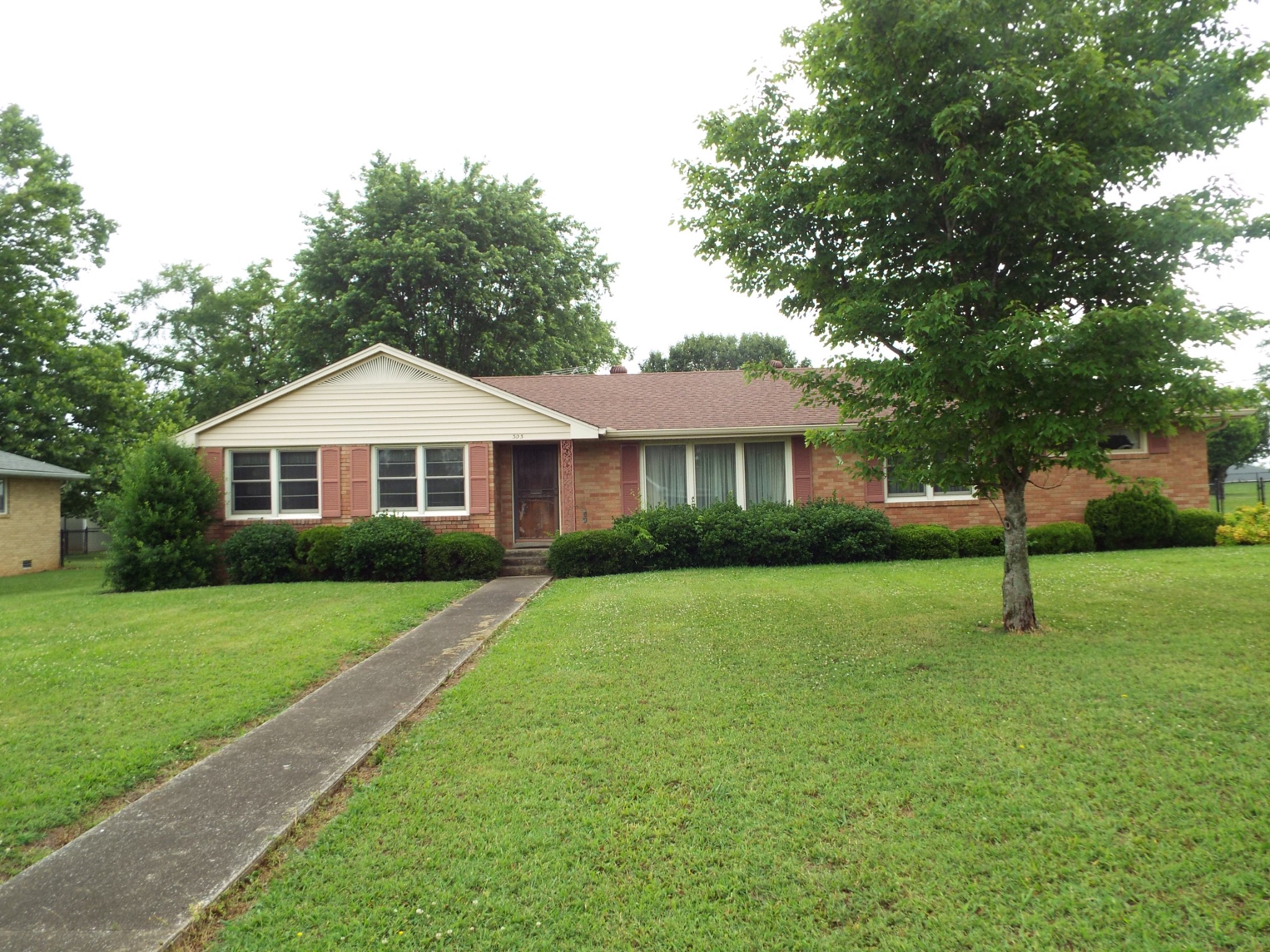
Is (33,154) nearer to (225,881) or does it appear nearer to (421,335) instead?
(421,335)

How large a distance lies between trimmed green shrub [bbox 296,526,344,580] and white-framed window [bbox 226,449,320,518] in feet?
4.31

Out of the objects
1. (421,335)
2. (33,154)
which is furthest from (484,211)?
(33,154)

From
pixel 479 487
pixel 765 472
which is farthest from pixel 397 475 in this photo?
pixel 765 472

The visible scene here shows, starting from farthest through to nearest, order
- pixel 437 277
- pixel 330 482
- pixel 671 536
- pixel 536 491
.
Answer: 1. pixel 437 277
2. pixel 536 491
3. pixel 330 482
4. pixel 671 536

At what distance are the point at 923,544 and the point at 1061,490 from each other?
3897mm

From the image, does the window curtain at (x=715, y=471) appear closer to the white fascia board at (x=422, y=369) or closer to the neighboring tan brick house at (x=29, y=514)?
the white fascia board at (x=422, y=369)

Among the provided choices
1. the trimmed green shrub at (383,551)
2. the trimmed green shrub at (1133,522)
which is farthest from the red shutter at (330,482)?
the trimmed green shrub at (1133,522)

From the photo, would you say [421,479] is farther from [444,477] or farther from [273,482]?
[273,482]

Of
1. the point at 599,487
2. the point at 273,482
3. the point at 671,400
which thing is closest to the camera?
the point at 273,482

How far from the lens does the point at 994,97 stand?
679 centimetres

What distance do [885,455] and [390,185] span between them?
23.8m

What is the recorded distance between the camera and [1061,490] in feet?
52.4

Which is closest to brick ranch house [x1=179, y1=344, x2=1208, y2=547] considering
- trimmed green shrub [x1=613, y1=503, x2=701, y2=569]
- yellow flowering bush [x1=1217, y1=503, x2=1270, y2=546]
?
yellow flowering bush [x1=1217, y1=503, x2=1270, y2=546]

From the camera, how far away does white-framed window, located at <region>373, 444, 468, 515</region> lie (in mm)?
15633
